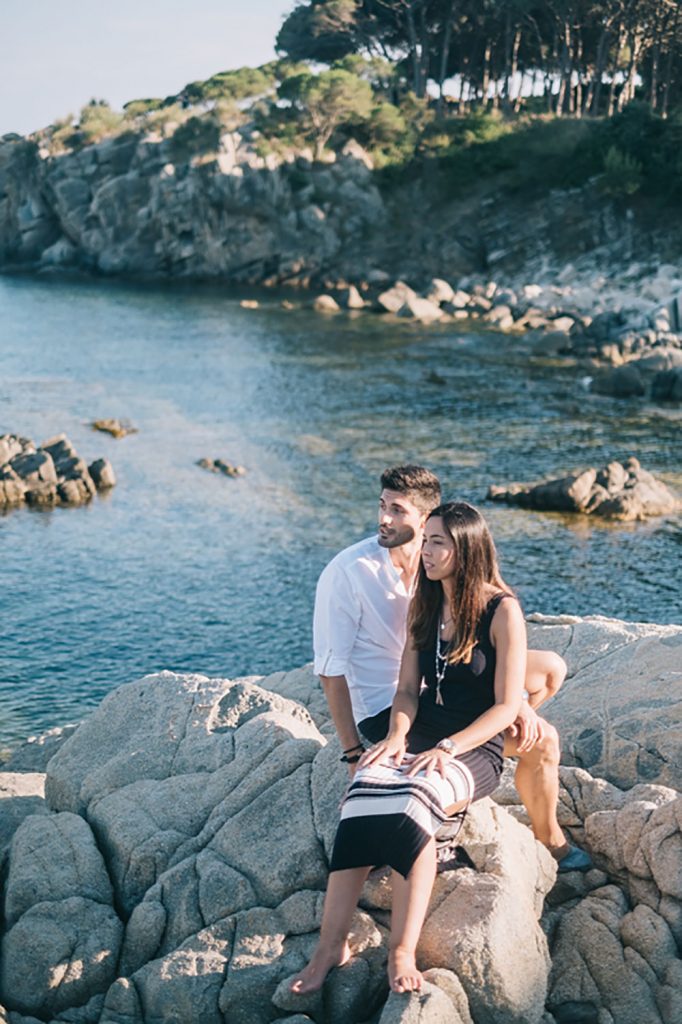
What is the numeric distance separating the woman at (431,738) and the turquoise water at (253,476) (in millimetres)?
10096

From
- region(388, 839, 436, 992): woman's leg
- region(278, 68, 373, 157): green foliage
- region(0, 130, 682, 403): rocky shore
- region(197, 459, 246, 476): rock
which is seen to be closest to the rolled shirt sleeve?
region(388, 839, 436, 992): woman's leg

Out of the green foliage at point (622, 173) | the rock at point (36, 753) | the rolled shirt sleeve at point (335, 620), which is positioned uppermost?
the green foliage at point (622, 173)

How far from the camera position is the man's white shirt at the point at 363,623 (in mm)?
8203

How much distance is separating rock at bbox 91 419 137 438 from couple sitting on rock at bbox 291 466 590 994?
28.6m

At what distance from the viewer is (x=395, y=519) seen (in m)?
8.30

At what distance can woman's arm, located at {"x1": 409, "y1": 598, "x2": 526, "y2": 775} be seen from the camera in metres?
7.55

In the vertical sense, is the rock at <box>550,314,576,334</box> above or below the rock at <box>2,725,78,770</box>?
above

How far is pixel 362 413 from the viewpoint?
3928 centimetres

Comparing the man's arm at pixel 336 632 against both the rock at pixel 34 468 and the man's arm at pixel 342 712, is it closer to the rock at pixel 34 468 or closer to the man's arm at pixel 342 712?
the man's arm at pixel 342 712

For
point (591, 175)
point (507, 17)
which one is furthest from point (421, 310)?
point (507, 17)

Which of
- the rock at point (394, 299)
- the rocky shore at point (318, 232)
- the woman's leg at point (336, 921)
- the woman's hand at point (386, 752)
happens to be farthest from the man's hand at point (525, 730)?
the rock at point (394, 299)

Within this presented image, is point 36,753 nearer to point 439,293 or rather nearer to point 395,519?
point 395,519

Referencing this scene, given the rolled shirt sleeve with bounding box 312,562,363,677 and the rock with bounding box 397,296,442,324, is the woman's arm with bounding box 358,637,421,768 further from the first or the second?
the rock with bounding box 397,296,442,324

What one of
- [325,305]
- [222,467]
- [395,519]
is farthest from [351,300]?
[395,519]
